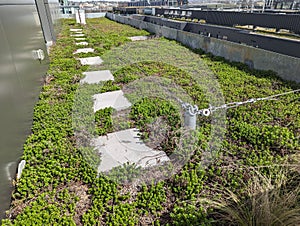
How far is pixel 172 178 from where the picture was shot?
2.37m

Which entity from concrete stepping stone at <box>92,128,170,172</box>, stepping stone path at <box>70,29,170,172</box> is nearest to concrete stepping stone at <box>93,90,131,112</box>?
stepping stone path at <box>70,29,170,172</box>

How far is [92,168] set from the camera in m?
2.52

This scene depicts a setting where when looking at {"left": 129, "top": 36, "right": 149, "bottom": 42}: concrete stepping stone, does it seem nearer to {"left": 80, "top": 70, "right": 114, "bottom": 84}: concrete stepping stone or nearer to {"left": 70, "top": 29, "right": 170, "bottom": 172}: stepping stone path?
{"left": 80, "top": 70, "right": 114, "bottom": 84}: concrete stepping stone

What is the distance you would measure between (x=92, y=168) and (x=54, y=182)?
17.4 inches

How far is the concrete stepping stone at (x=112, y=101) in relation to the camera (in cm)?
390

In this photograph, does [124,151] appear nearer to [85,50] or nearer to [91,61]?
[91,61]

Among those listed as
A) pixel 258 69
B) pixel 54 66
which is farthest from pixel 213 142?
pixel 54 66

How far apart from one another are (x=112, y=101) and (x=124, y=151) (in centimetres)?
156

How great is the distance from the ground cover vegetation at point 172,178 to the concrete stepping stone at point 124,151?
14 cm

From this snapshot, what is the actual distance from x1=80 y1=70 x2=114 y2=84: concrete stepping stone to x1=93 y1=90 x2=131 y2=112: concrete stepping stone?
0.87 meters

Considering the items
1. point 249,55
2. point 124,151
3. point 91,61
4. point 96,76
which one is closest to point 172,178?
point 124,151

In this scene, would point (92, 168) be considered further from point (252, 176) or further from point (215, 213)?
point (252, 176)

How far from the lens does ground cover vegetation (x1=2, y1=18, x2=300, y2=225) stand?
1931 millimetres

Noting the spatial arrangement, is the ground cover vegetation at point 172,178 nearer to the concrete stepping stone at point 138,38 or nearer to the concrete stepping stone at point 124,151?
the concrete stepping stone at point 124,151
